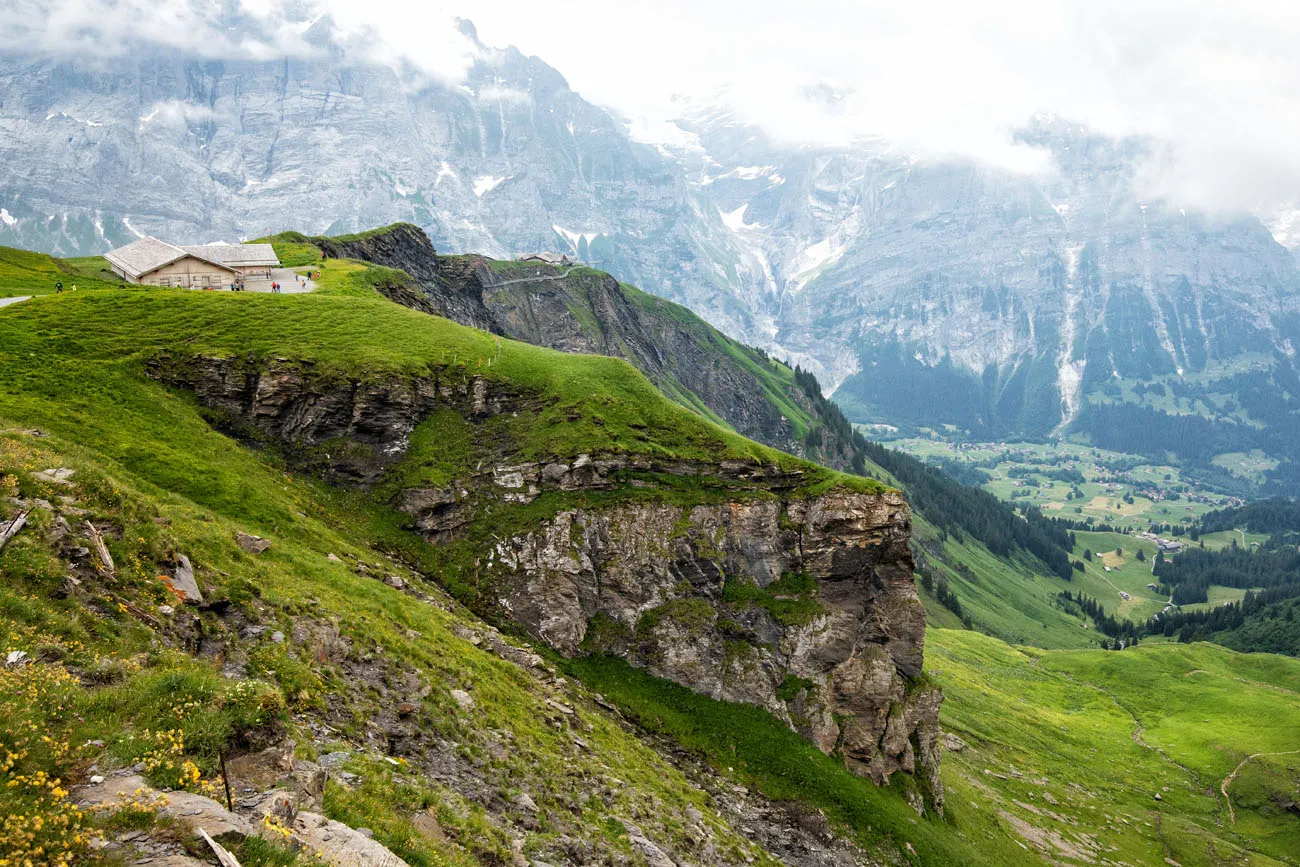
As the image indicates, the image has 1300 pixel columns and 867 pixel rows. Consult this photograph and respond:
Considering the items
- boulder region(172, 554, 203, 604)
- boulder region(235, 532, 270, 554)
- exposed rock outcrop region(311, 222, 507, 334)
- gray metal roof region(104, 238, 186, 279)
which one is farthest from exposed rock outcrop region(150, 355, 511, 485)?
exposed rock outcrop region(311, 222, 507, 334)

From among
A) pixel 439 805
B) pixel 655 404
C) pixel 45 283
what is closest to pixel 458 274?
pixel 45 283

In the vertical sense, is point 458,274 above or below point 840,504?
above

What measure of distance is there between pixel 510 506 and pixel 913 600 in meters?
36.4

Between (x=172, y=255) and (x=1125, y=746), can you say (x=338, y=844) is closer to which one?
(x=172, y=255)

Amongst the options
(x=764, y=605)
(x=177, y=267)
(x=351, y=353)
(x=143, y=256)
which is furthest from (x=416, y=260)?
(x=764, y=605)

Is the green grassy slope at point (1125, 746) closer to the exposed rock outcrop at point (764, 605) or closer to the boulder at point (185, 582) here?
the exposed rock outcrop at point (764, 605)

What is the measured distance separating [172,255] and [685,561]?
68.4m

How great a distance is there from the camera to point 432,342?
63031mm

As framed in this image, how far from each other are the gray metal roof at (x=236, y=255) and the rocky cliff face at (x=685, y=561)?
38.7 m

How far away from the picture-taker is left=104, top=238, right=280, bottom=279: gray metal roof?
241ft

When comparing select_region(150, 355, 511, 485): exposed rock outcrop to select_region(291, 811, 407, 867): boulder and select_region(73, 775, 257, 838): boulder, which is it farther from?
select_region(73, 775, 257, 838): boulder

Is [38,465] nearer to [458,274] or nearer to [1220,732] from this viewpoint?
[458,274]

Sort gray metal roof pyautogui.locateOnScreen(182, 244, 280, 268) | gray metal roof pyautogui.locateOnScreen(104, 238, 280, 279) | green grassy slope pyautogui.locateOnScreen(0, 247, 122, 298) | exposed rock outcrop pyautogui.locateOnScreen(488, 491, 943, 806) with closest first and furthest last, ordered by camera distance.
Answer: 1. exposed rock outcrop pyautogui.locateOnScreen(488, 491, 943, 806)
2. green grassy slope pyautogui.locateOnScreen(0, 247, 122, 298)
3. gray metal roof pyautogui.locateOnScreen(104, 238, 280, 279)
4. gray metal roof pyautogui.locateOnScreen(182, 244, 280, 268)

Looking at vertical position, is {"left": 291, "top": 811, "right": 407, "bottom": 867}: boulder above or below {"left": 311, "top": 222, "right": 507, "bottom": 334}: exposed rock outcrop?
below
